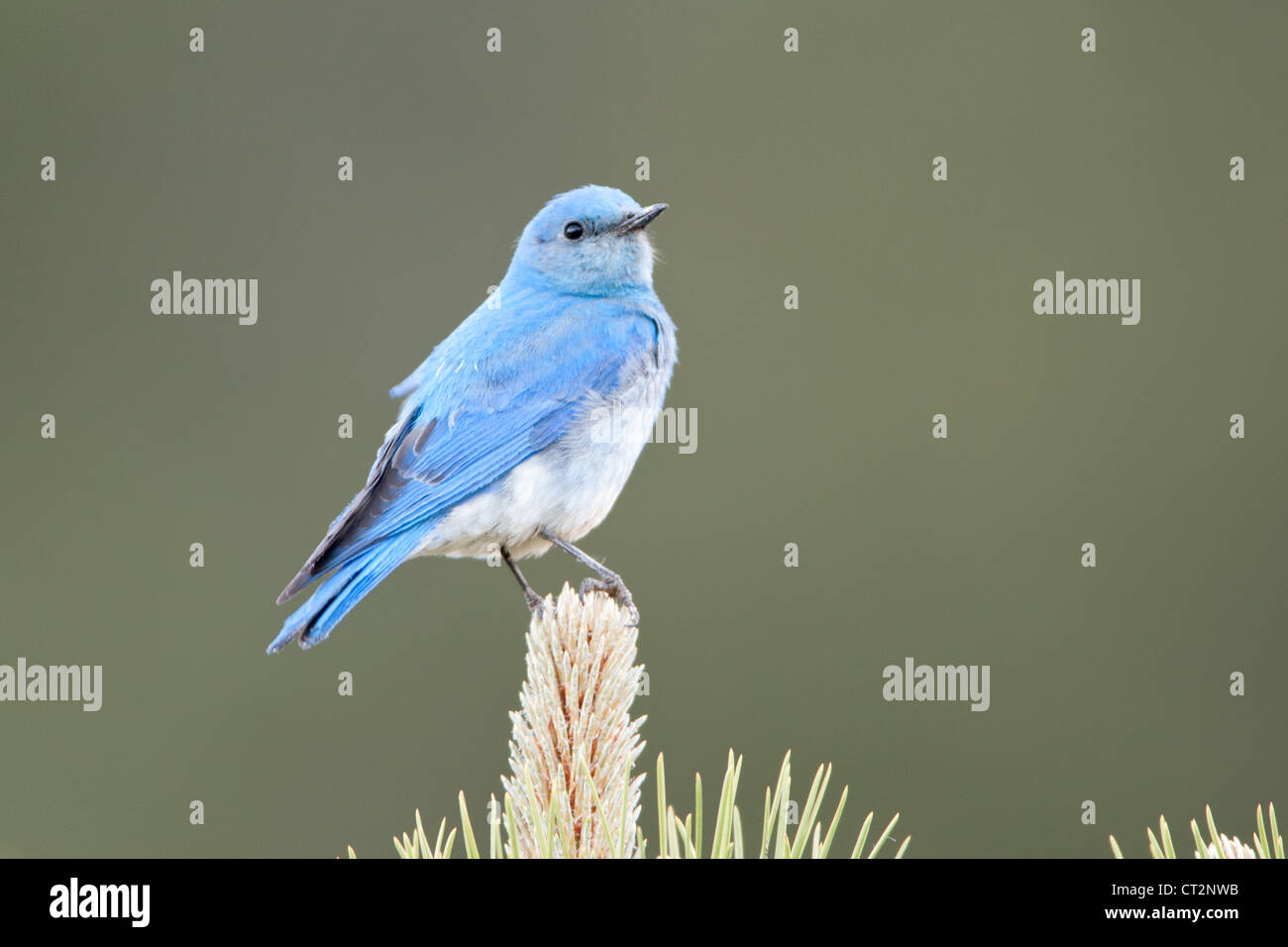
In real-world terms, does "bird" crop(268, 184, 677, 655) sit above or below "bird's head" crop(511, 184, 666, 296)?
below

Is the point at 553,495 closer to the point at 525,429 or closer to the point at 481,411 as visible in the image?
the point at 525,429

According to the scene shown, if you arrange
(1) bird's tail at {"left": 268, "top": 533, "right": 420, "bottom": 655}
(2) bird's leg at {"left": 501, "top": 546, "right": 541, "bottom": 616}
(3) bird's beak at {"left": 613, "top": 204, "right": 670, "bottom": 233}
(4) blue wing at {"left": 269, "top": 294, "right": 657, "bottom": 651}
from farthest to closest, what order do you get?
(3) bird's beak at {"left": 613, "top": 204, "right": 670, "bottom": 233}
(2) bird's leg at {"left": 501, "top": 546, "right": 541, "bottom": 616}
(4) blue wing at {"left": 269, "top": 294, "right": 657, "bottom": 651}
(1) bird's tail at {"left": 268, "top": 533, "right": 420, "bottom": 655}

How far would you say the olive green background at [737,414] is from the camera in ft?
22.4

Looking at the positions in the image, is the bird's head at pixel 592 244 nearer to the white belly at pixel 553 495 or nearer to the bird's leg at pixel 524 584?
the white belly at pixel 553 495

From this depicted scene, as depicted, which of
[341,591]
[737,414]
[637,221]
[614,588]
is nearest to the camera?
[341,591]

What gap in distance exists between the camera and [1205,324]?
314 inches

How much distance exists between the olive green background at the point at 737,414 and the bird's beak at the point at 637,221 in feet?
5.85

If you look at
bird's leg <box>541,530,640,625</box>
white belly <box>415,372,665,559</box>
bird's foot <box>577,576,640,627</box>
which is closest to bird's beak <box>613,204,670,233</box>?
white belly <box>415,372,665,559</box>

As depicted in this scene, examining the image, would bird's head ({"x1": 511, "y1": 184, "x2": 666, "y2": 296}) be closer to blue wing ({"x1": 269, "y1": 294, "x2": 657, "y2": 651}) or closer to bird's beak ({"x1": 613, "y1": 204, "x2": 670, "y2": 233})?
bird's beak ({"x1": 613, "y1": 204, "x2": 670, "y2": 233})

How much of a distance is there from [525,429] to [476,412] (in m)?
0.14

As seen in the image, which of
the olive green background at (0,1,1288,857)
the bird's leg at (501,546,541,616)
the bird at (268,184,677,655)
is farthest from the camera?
the olive green background at (0,1,1288,857)

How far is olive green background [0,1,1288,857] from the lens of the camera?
6.84m

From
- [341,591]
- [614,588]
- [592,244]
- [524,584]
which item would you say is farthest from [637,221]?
[341,591]

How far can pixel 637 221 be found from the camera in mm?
4770
